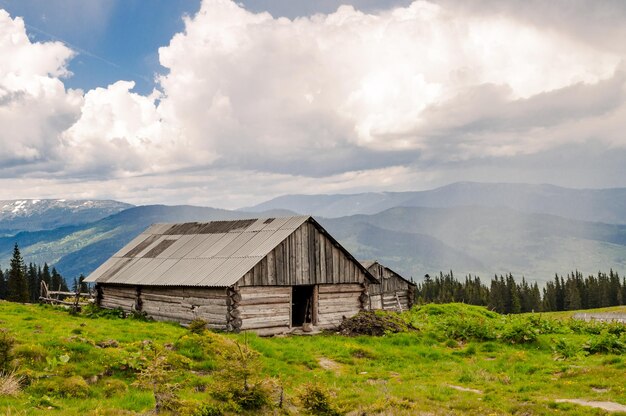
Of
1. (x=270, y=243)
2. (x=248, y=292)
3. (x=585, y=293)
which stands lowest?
(x=585, y=293)

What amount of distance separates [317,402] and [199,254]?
27112 mm

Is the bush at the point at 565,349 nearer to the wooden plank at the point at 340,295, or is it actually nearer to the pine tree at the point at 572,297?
the wooden plank at the point at 340,295

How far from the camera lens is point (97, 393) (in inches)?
635

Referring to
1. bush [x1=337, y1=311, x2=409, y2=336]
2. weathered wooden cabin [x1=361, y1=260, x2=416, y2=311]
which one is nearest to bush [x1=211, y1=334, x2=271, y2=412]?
bush [x1=337, y1=311, x2=409, y2=336]

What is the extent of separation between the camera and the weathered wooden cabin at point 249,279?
108 feet

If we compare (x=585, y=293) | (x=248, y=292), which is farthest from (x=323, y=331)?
(x=585, y=293)

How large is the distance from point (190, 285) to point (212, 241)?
724cm

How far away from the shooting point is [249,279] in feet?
108

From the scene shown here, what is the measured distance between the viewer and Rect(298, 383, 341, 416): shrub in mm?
13164

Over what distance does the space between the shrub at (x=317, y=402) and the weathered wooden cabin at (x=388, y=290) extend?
4765 cm

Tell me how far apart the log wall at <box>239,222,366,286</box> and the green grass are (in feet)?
13.9

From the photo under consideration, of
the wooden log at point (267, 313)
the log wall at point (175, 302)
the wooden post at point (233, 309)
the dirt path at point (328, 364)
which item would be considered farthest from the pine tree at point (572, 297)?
the dirt path at point (328, 364)

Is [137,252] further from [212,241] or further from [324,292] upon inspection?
[324,292]

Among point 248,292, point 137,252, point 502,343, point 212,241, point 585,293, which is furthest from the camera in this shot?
point 585,293
